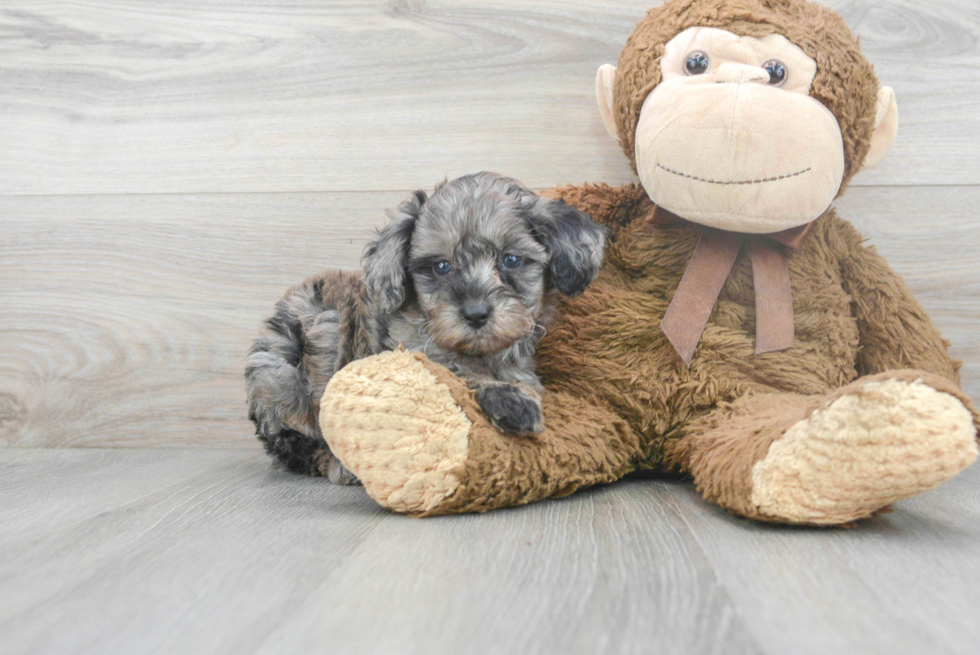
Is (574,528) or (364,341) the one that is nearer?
(574,528)

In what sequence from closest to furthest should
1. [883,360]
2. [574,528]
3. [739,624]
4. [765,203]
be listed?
[739,624] → [574,528] → [765,203] → [883,360]

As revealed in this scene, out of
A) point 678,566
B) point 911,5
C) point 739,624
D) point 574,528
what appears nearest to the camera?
point 739,624

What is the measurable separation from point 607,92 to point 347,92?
0.86 meters

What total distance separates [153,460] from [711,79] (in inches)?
75.6

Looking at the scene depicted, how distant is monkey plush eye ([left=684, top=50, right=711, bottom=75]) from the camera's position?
1790 millimetres

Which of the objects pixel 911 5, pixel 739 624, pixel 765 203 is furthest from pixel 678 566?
pixel 911 5

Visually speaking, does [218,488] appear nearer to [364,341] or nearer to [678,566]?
[364,341]

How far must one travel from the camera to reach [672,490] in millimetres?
1791

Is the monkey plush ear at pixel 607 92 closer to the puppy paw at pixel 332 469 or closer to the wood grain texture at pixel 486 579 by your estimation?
the wood grain texture at pixel 486 579

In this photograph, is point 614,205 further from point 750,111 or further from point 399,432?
point 399,432

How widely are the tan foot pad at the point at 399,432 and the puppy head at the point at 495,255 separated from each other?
197 mm

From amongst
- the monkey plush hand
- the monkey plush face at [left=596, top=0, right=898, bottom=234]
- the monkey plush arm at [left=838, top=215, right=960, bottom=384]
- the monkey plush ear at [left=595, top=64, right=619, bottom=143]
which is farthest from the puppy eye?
the monkey plush arm at [left=838, top=215, right=960, bottom=384]

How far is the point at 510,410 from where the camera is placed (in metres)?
1.59

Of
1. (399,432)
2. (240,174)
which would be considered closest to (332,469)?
(399,432)
